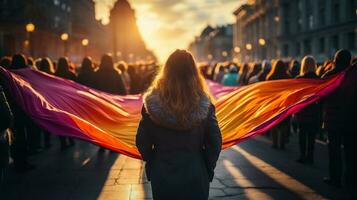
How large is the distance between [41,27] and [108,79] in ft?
137

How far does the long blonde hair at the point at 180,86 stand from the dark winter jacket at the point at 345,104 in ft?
13.9

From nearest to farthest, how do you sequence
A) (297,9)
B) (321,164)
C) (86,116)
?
(86,116) < (321,164) < (297,9)

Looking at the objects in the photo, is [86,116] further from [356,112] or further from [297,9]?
[297,9]

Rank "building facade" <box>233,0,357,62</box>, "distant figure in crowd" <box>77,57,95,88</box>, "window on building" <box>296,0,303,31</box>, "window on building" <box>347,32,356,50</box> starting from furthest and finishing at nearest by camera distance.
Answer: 1. "window on building" <box>296,0,303,31</box>
2. "building facade" <box>233,0,357,62</box>
3. "window on building" <box>347,32,356,50</box>
4. "distant figure in crowd" <box>77,57,95,88</box>

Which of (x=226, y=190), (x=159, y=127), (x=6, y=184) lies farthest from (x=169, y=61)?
(x=6, y=184)

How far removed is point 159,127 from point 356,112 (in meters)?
4.56

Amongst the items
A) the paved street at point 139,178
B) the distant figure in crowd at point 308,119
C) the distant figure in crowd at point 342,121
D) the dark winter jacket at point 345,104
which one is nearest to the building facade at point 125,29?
the paved street at point 139,178

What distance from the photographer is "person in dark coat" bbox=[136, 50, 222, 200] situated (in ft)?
13.7

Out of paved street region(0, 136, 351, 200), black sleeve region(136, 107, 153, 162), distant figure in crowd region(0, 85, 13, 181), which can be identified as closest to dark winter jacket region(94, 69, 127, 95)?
paved street region(0, 136, 351, 200)

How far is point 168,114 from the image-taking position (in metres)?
4.16

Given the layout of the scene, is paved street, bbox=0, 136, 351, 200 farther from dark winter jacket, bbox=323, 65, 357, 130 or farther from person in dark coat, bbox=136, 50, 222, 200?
person in dark coat, bbox=136, 50, 222, 200

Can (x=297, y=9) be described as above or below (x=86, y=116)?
above

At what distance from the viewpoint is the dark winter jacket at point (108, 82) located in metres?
12.0

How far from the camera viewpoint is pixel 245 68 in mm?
17281
